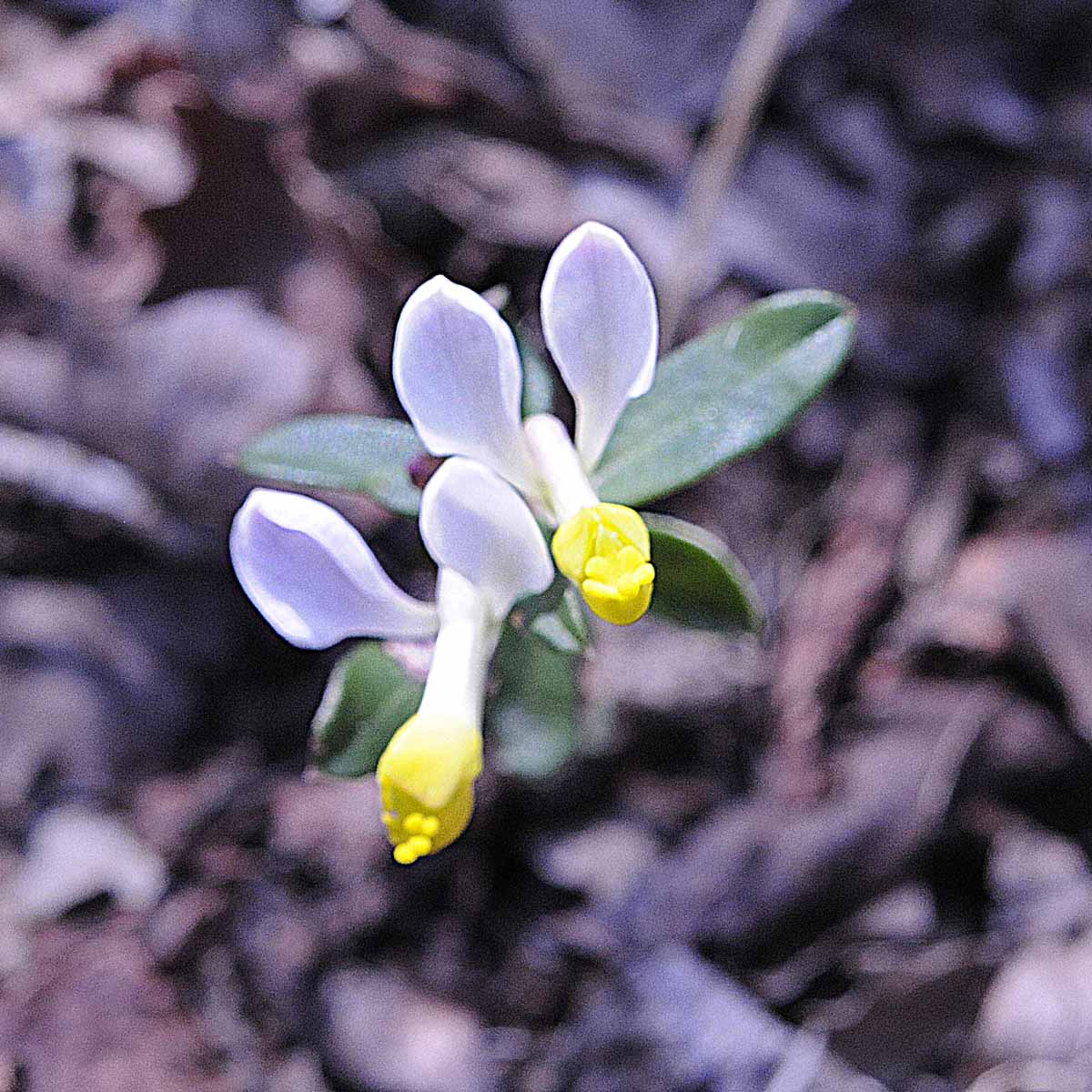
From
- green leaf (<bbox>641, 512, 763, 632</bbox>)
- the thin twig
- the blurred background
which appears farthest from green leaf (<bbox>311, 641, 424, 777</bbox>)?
the thin twig

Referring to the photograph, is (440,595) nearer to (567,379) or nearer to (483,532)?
(483,532)

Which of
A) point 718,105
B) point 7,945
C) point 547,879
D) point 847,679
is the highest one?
point 718,105

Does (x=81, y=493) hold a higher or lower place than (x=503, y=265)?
lower

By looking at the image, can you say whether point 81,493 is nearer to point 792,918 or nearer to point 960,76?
point 792,918

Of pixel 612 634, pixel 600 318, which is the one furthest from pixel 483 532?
pixel 612 634

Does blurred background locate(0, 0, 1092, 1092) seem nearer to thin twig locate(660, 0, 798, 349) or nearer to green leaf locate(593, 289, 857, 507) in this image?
thin twig locate(660, 0, 798, 349)

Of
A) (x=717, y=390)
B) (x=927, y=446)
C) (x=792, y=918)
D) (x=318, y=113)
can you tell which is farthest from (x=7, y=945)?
(x=927, y=446)

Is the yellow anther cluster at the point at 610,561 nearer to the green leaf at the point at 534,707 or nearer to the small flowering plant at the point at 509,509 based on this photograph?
the small flowering plant at the point at 509,509

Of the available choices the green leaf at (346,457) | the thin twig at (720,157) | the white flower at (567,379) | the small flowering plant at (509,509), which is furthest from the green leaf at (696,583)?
the thin twig at (720,157)
